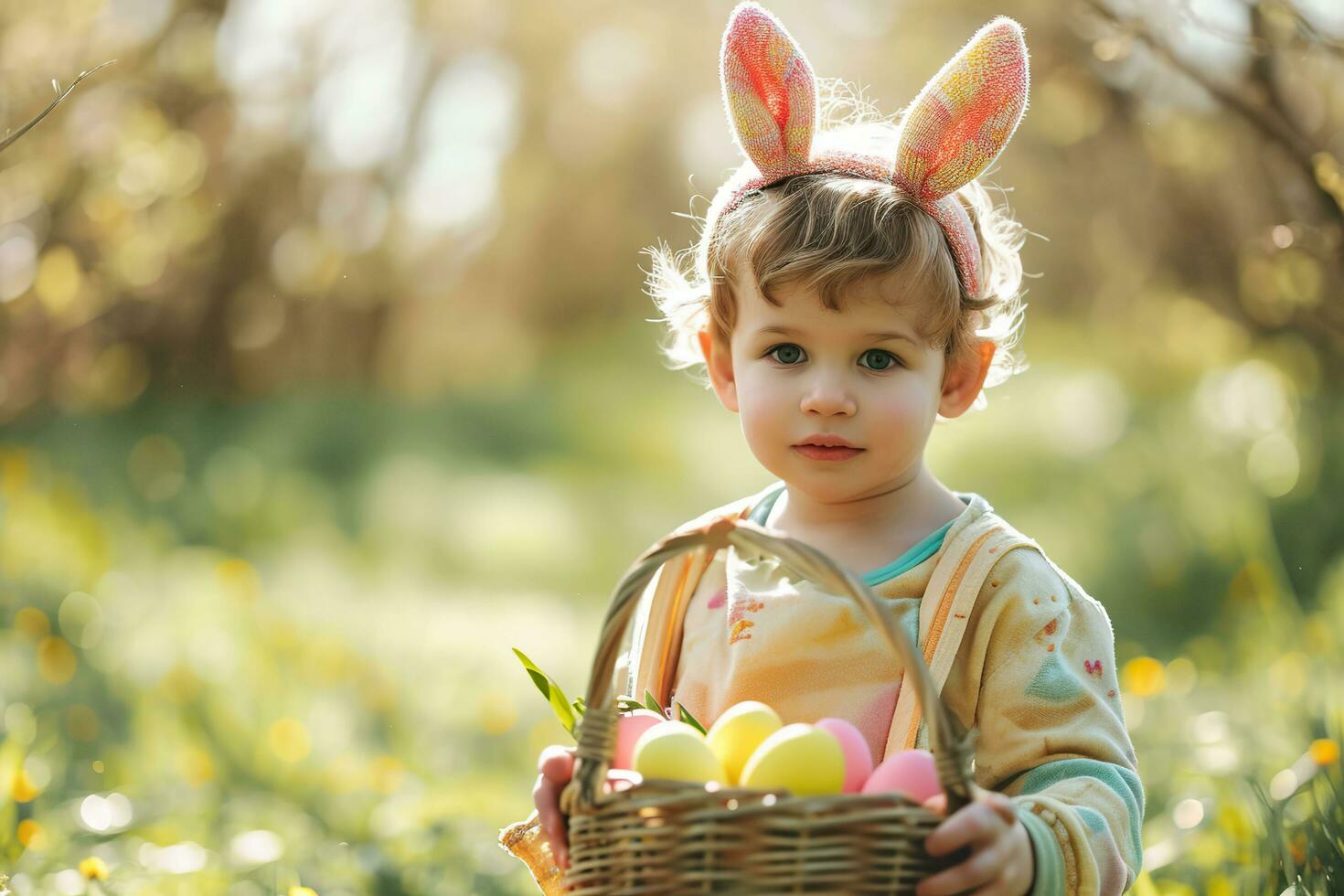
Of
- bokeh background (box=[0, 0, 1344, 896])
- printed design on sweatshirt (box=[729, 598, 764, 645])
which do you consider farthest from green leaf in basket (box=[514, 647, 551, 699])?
bokeh background (box=[0, 0, 1344, 896])

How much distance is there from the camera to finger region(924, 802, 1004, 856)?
1279mm

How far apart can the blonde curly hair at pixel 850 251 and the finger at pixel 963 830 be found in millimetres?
704

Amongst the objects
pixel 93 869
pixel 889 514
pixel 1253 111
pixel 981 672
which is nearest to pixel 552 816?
pixel 981 672

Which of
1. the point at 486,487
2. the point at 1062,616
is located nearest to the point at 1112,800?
the point at 1062,616

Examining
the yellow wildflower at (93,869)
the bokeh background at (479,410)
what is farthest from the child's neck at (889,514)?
the yellow wildflower at (93,869)

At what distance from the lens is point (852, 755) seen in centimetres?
140

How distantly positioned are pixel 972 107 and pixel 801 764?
3.03ft

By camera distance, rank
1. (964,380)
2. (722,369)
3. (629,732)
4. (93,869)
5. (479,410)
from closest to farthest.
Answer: (629,732) → (964,380) → (722,369) → (93,869) → (479,410)

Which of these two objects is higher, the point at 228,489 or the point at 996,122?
the point at 228,489

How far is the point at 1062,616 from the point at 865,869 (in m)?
0.59

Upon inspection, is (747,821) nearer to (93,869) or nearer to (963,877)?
(963,877)

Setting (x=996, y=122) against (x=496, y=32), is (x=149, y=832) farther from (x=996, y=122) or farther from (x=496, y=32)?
(x=496, y=32)

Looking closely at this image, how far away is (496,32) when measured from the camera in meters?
6.32

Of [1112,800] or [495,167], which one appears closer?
[1112,800]
